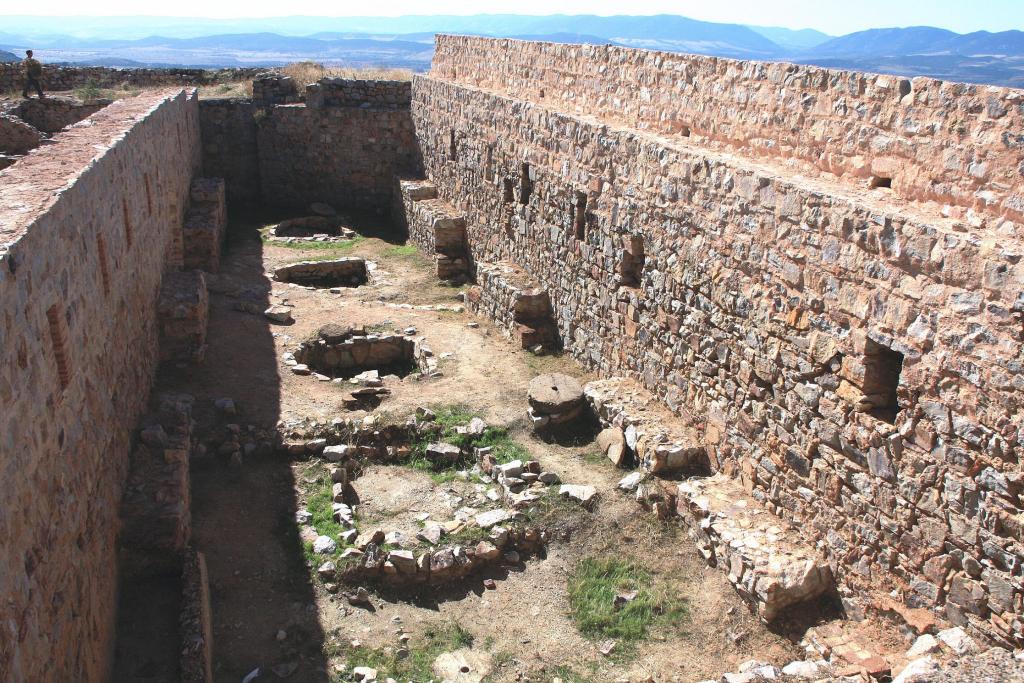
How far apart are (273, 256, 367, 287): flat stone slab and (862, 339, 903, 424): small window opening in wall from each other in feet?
34.5

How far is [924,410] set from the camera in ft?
17.1

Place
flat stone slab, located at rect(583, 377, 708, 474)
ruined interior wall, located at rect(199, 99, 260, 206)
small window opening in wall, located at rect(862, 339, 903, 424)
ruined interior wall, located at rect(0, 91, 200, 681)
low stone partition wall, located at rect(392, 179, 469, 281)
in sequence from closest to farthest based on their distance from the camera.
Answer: ruined interior wall, located at rect(0, 91, 200, 681)
small window opening in wall, located at rect(862, 339, 903, 424)
flat stone slab, located at rect(583, 377, 708, 474)
low stone partition wall, located at rect(392, 179, 469, 281)
ruined interior wall, located at rect(199, 99, 260, 206)

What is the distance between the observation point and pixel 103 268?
6.63 meters

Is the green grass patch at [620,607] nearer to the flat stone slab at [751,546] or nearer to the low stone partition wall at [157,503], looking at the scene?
the flat stone slab at [751,546]

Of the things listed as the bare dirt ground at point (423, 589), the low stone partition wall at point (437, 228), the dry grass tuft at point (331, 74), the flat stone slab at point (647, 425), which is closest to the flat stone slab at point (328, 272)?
the low stone partition wall at point (437, 228)

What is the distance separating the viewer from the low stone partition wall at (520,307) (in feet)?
35.9

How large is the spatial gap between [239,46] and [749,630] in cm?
14095

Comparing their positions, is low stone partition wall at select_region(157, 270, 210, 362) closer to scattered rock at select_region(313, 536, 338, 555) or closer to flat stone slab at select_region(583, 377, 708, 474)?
scattered rock at select_region(313, 536, 338, 555)

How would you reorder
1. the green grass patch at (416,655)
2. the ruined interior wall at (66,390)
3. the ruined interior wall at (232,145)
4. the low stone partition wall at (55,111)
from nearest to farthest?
the ruined interior wall at (66,390) < the green grass patch at (416,655) < the low stone partition wall at (55,111) < the ruined interior wall at (232,145)

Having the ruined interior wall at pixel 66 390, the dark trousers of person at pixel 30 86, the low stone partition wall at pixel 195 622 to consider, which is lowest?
the low stone partition wall at pixel 195 622

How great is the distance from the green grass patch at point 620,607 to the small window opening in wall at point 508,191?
6.57 metres

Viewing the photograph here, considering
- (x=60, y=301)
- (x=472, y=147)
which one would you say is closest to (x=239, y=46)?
(x=472, y=147)

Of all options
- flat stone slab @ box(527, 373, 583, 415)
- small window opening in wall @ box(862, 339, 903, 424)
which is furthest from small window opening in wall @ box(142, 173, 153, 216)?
small window opening in wall @ box(862, 339, 903, 424)

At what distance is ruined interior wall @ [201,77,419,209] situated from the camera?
18.0 metres
